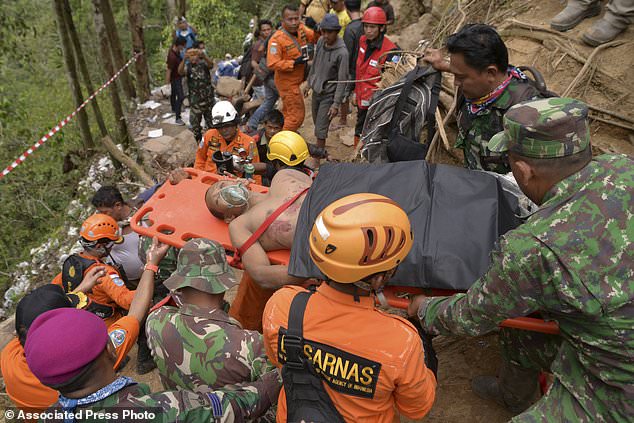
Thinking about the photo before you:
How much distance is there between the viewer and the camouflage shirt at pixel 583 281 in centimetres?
172

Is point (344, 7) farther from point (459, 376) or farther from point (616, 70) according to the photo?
point (459, 376)

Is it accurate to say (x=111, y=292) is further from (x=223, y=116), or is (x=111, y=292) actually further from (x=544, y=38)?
(x=544, y=38)

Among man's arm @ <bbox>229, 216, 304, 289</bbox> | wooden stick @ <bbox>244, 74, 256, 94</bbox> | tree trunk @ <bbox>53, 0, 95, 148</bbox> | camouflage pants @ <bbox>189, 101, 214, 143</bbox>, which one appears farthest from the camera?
wooden stick @ <bbox>244, 74, 256, 94</bbox>

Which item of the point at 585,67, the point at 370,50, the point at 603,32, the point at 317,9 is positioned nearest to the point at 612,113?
the point at 585,67

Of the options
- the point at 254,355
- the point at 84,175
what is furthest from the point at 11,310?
the point at 254,355

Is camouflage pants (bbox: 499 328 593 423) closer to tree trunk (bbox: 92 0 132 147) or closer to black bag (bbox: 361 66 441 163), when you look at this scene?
black bag (bbox: 361 66 441 163)

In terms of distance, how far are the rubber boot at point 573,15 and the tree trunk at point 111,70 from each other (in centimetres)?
761

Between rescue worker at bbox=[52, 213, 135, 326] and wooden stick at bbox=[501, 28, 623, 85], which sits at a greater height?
wooden stick at bbox=[501, 28, 623, 85]

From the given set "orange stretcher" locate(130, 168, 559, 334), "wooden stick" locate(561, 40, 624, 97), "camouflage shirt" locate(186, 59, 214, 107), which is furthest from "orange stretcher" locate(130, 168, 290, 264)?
"camouflage shirt" locate(186, 59, 214, 107)

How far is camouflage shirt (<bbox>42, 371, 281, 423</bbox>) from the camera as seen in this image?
1.84 meters

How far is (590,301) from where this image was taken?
5.66 ft

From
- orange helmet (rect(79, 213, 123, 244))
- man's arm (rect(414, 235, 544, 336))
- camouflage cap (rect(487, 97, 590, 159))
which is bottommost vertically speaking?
orange helmet (rect(79, 213, 123, 244))

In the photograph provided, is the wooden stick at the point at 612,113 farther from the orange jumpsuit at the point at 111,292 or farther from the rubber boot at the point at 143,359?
the rubber boot at the point at 143,359

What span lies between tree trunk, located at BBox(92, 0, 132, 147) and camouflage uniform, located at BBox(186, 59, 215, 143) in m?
1.58
